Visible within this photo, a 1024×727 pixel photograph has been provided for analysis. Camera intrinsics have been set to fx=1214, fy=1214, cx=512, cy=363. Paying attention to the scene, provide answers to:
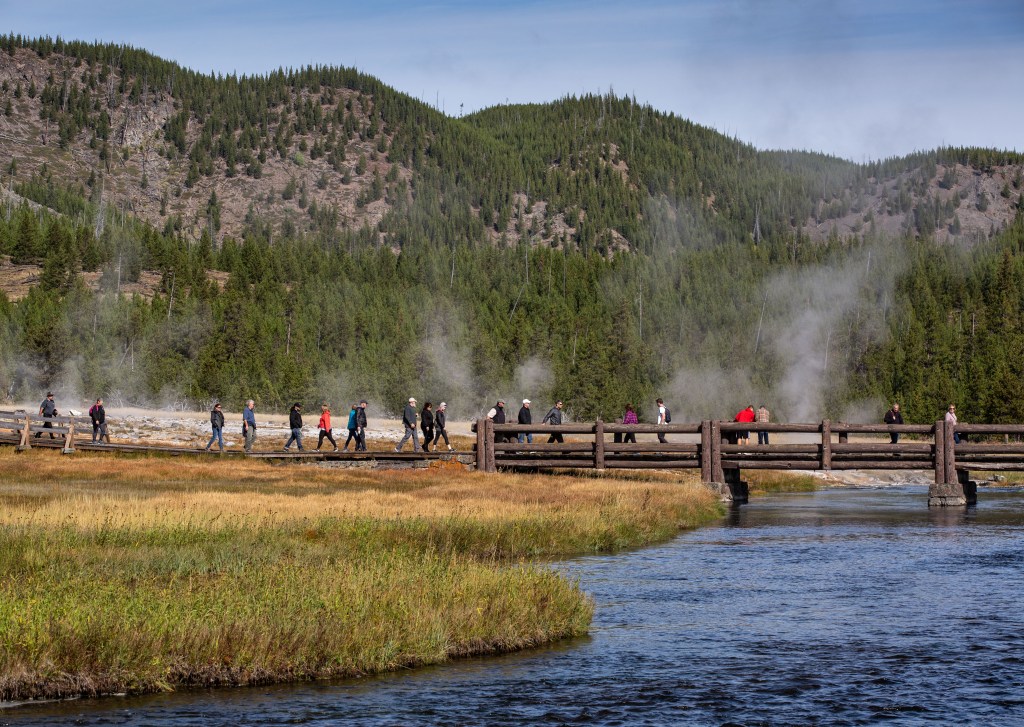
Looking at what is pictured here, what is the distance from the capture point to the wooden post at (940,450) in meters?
33.2

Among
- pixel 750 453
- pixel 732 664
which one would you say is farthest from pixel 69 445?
pixel 732 664

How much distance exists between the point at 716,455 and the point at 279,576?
22.4m

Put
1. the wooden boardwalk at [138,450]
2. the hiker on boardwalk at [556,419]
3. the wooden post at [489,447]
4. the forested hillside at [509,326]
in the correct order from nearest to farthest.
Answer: the wooden post at [489,447] < the hiker on boardwalk at [556,419] < the wooden boardwalk at [138,450] < the forested hillside at [509,326]

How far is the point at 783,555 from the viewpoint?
2259 cm

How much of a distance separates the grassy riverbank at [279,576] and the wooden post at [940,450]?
23.9 feet

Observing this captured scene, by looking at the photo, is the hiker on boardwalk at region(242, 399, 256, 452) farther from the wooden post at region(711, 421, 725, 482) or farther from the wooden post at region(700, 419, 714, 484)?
the wooden post at region(711, 421, 725, 482)

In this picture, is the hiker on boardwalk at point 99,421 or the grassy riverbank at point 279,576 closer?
the grassy riverbank at point 279,576

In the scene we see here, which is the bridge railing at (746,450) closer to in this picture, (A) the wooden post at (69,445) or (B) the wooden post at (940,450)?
(B) the wooden post at (940,450)

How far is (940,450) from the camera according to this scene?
33594 millimetres

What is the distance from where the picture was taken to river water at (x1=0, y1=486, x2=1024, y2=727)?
35.8ft

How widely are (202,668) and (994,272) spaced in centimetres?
16959

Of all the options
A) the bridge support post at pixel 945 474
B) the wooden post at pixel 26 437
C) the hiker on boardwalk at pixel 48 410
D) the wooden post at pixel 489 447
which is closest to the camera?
the bridge support post at pixel 945 474

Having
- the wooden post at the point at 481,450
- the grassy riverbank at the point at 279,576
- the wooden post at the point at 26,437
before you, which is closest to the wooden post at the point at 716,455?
→ the grassy riverbank at the point at 279,576

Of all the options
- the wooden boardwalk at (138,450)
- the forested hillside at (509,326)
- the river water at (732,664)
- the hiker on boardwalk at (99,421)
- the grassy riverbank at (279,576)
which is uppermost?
the forested hillside at (509,326)
